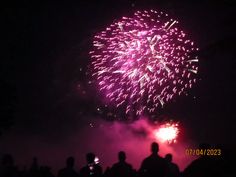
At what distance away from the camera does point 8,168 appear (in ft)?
40.9

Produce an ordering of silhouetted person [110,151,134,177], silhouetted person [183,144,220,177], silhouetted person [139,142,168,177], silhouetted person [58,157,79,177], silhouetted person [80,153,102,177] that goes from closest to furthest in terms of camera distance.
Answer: silhouetted person [183,144,220,177] < silhouetted person [139,142,168,177] < silhouetted person [110,151,134,177] < silhouetted person [58,157,79,177] < silhouetted person [80,153,102,177]

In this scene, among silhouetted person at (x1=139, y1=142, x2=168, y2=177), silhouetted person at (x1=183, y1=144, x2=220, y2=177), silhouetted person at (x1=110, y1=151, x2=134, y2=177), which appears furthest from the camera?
silhouetted person at (x1=110, y1=151, x2=134, y2=177)

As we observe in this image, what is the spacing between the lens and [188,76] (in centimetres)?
2295

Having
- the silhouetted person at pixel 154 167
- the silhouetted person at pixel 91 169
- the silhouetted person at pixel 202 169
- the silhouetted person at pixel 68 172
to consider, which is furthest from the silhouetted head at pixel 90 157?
the silhouetted person at pixel 202 169

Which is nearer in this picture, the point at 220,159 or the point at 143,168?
the point at 220,159

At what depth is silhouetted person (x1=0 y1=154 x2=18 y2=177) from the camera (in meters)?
12.4

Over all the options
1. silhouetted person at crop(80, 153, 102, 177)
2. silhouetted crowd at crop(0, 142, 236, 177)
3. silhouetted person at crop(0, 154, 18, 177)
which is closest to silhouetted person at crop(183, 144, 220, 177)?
silhouetted crowd at crop(0, 142, 236, 177)

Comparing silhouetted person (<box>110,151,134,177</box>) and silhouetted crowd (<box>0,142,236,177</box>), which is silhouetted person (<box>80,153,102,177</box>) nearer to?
silhouetted crowd (<box>0,142,236,177</box>)

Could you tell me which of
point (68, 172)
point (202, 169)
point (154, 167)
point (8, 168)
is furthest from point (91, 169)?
point (202, 169)

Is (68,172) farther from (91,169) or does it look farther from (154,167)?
(154,167)

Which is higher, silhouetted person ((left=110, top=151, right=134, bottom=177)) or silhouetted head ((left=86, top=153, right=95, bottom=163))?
silhouetted head ((left=86, top=153, right=95, bottom=163))

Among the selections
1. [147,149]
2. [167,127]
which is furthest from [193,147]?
[167,127]

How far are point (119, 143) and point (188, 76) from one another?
19842 mm

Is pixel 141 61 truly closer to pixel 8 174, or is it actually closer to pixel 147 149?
pixel 8 174
